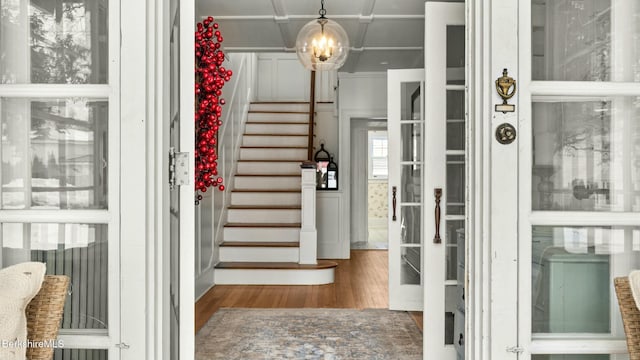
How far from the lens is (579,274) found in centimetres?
162

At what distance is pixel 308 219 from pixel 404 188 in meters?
1.71

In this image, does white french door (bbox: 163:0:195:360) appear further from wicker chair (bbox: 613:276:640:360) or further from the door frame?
wicker chair (bbox: 613:276:640:360)

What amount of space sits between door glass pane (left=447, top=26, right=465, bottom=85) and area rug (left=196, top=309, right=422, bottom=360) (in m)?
1.65

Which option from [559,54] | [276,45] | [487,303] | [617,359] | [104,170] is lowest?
[617,359]

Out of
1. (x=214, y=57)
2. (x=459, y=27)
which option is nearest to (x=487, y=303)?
(x=459, y=27)

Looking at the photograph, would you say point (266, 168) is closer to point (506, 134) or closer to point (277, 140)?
point (277, 140)

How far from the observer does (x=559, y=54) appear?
1.60m

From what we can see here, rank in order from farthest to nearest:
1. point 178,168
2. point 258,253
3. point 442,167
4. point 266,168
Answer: point 266,168 → point 258,253 → point 442,167 → point 178,168

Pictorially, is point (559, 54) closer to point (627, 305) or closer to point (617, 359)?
point (627, 305)

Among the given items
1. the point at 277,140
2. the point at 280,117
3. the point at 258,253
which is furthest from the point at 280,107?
the point at 258,253

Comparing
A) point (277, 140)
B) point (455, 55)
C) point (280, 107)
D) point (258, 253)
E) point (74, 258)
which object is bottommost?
point (258, 253)

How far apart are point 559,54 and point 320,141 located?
586cm

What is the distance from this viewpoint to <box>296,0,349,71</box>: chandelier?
3.68m
